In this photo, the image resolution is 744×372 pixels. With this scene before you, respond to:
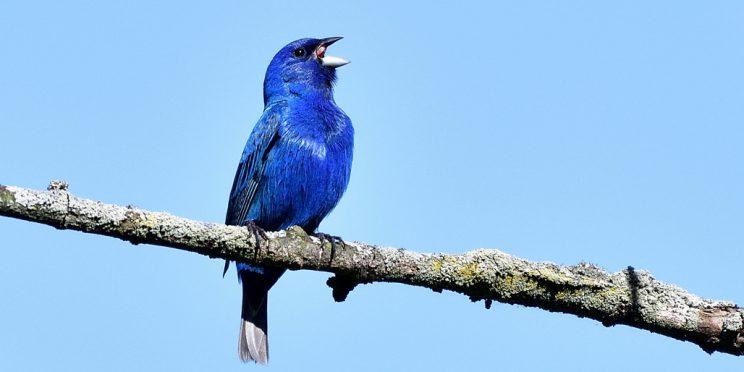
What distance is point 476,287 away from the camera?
5598 mm

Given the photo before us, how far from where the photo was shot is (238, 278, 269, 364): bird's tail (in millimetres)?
9430

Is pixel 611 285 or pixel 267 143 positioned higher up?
pixel 267 143

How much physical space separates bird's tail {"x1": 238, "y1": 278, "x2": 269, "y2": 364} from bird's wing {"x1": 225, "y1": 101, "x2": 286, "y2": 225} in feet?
2.33

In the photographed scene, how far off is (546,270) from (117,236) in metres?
2.39

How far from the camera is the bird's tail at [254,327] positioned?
30.9 feet

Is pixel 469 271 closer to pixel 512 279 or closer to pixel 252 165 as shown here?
pixel 512 279

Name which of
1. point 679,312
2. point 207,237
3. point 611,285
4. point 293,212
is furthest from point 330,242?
point 293,212

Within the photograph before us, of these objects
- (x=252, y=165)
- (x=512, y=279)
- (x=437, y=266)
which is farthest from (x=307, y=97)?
(x=512, y=279)

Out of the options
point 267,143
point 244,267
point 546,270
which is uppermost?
point 267,143

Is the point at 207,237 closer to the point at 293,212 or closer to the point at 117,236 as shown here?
the point at 117,236

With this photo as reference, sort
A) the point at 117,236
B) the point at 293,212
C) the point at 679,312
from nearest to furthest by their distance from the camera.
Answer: the point at 117,236, the point at 679,312, the point at 293,212

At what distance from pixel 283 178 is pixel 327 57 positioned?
2223 mm

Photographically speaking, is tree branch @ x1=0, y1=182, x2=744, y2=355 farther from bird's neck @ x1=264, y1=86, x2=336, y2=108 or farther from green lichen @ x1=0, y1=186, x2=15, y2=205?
bird's neck @ x1=264, y1=86, x2=336, y2=108

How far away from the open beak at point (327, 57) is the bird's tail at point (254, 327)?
272 centimetres
